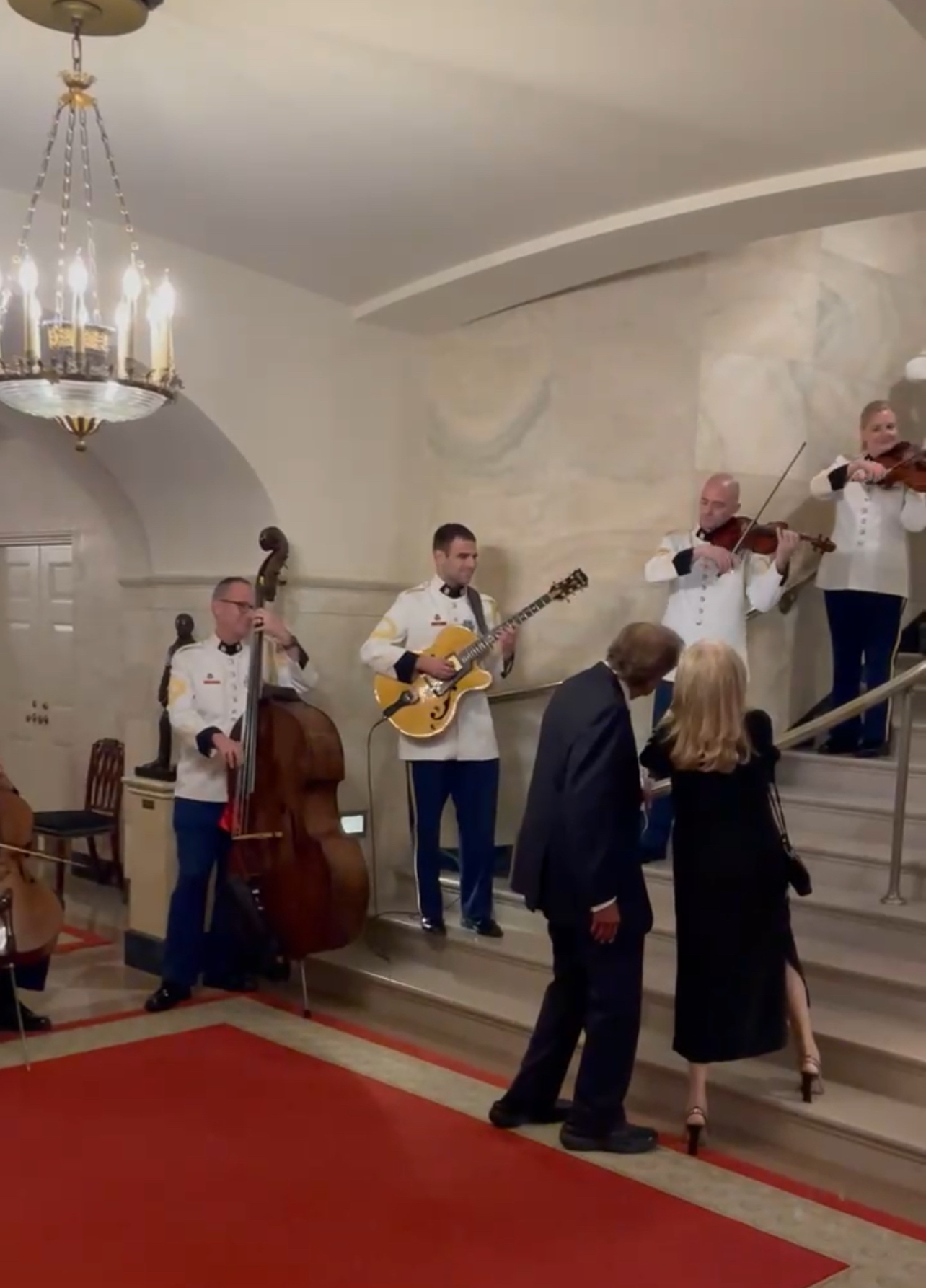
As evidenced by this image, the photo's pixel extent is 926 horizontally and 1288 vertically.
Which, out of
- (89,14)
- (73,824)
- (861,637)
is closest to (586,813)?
(861,637)

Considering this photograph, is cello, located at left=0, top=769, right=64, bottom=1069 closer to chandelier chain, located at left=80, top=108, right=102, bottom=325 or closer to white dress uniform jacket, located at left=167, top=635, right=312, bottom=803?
white dress uniform jacket, located at left=167, top=635, right=312, bottom=803

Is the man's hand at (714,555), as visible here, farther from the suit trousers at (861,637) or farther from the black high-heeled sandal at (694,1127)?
the black high-heeled sandal at (694,1127)

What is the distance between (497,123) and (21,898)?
9.14 feet

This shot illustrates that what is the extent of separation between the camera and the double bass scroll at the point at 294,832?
422 cm

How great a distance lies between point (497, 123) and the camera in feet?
12.0

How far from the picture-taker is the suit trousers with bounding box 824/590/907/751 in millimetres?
4906

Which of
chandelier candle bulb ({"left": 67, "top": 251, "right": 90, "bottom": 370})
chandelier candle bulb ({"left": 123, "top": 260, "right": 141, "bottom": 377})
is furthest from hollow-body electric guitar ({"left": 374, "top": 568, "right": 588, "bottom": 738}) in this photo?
chandelier candle bulb ({"left": 67, "top": 251, "right": 90, "bottom": 370})

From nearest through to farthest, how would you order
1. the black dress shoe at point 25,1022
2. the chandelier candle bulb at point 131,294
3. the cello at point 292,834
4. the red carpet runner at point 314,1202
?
the red carpet runner at point 314,1202 → the chandelier candle bulb at point 131,294 → the cello at point 292,834 → the black dress shoe at point 25,1022

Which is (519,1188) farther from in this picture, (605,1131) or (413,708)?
(413,708)

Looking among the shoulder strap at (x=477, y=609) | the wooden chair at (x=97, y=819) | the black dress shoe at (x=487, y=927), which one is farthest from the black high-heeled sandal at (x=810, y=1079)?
the wooden chair at (x=97, y=819)

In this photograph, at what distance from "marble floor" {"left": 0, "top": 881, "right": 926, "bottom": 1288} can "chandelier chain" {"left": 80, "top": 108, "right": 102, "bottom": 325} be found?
239 cm

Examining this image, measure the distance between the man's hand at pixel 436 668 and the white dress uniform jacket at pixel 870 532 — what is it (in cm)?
154

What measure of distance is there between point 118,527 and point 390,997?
9.10 feet

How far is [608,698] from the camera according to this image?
3.32m
